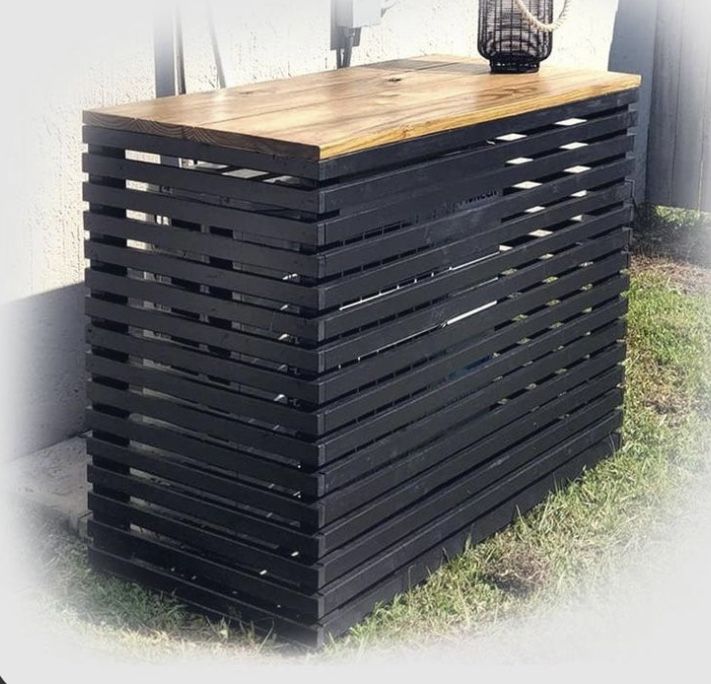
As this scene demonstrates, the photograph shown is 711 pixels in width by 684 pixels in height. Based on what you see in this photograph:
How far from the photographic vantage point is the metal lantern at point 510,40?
12.3ft

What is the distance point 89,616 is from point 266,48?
A: 1.78 meters

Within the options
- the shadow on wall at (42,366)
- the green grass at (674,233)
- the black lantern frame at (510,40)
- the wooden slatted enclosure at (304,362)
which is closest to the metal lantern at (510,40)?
the black lantern frame at (510,40)

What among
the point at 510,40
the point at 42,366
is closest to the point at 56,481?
the point at 42,366

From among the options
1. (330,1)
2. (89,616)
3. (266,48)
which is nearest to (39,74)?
(266,48)

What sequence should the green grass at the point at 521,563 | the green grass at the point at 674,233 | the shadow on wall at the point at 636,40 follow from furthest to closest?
the shadow on wall at the point at 636,40
the green grass at the point at 674,233
the green grass at the point at 521,563

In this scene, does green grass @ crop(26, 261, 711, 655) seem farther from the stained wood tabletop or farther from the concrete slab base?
the stained wood tabletop

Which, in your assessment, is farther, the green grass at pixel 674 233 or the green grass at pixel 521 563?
the green grass at pixel 674 233

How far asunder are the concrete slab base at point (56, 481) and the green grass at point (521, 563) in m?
0.06

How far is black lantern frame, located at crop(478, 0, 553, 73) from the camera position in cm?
374

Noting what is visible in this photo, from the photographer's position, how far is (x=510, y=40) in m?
3.76

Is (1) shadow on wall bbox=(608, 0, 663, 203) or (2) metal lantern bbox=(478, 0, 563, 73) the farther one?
(1) shadow on wall bbox=(608, 0, 663, 203)

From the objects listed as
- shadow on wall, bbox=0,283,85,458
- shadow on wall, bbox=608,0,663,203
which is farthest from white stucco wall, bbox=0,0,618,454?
shadow on wall, bbox=608,0,663,203

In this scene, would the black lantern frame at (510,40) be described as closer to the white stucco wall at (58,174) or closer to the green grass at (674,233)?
the white stucco wall at (58,174)

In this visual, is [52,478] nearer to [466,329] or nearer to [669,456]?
[466,329]
